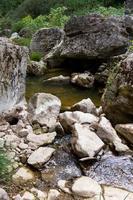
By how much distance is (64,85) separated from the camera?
11516 mm

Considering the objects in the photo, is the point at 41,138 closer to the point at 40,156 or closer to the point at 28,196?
the point at 40,156

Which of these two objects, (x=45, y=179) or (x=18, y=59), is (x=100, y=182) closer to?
(x=45, y=179)

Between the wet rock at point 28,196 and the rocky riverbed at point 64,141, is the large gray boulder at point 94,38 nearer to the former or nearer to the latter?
the rocky riverbed at point 64,141

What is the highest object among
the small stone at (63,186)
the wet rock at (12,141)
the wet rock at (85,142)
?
the wet rock at (85,142)

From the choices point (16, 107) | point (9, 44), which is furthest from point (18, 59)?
point (16, 107)

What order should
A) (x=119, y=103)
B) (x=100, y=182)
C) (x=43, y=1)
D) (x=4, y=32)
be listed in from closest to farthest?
1. (x=100, y=182)
2. (x=119, y=103)
3. (x=4, y=32)
4. (x=43, y=1)

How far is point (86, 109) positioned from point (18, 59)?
174 cm


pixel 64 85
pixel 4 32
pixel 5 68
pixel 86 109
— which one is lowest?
pixel 4 32

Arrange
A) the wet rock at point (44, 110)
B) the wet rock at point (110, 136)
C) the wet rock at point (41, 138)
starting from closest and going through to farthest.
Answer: the wet rock at point (110, 136) → the wet rock at point (41, 138) → the wet rock at point (44, 110)

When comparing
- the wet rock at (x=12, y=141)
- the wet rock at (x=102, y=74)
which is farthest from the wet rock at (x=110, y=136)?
the wet rock at (x=102, y=74)

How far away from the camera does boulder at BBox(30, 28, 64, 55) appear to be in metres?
14.8

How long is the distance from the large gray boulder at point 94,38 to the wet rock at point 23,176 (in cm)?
690

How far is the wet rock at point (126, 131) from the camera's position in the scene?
21.6 feet

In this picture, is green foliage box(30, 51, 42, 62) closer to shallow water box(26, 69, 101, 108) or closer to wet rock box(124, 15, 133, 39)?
shallow water box(26, 69, 101, 108)
